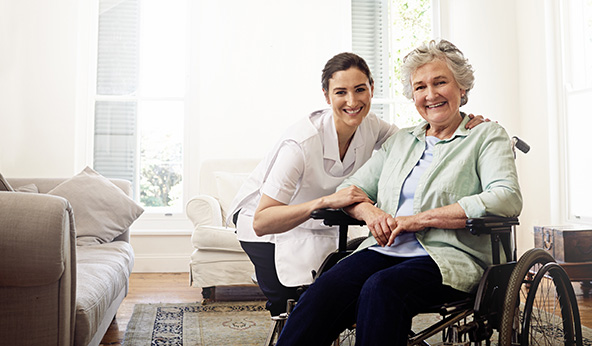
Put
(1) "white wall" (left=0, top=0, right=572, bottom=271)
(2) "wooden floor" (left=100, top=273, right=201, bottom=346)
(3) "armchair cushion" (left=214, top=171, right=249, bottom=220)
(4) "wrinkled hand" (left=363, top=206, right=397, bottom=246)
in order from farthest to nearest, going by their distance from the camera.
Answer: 1. (1) "white wall" (left=0, top=0, right=572, bottom=271)
2. (3) "armchair cushion" (left=214, top=171, right=249, bottom=220)
3. (2) "wooden floor" (left=100, top=273, right=201, bottom=346)
4. (4) "wrinkled hand" (left=363, top=206, right=397, bottom=246)

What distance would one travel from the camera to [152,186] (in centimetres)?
482

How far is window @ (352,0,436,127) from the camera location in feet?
16.7

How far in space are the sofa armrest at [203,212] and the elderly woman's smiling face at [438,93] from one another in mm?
2090

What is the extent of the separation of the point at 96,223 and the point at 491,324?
2.16m

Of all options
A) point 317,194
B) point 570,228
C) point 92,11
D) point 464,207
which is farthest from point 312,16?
point 464,207

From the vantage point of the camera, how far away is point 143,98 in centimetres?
481

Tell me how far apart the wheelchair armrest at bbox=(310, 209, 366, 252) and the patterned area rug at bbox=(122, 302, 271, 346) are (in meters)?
0.98

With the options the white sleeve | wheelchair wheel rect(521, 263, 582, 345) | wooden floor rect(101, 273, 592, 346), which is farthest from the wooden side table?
the white sleeve

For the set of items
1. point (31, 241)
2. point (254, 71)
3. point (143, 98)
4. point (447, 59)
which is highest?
point (254, 71)

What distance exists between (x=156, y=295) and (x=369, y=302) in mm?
2563

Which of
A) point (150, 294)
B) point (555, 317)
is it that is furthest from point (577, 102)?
point (150, 294)

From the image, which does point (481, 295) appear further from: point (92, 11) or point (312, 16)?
point (92, 11)

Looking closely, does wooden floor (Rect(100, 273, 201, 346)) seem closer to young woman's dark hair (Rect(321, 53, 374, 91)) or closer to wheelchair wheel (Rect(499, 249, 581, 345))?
young woman's dark hair (Rect(321, 53, 374, 91))

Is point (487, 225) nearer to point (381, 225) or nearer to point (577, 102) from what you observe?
point (381, 225)
